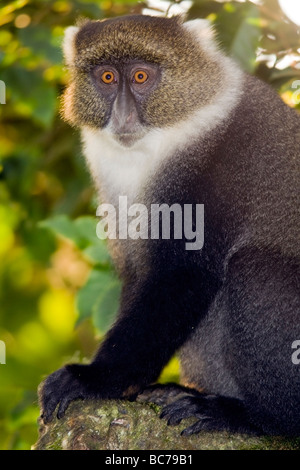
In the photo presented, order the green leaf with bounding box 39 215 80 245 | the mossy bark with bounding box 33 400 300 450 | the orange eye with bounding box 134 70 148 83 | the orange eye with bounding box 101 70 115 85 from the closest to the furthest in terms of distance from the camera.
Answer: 1. the mossy bark with bounding box 33 400 300 450
2. the orange eye with bounding box 134 70 148 83
3. the orange eye with bounding box 101 70 115 85
4. the green leaf with bounding box 39 215 80 245

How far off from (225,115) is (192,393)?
7.65 feet

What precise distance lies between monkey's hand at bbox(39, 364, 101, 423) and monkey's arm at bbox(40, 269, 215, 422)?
2cm

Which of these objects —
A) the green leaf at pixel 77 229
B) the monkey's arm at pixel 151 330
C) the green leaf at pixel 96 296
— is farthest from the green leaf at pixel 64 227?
the monkey's arm at pixel 151 330

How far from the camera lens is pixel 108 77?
21.1ft

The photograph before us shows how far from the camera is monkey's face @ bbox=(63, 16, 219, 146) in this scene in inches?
245

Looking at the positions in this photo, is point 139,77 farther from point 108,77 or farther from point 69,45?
point 69,45

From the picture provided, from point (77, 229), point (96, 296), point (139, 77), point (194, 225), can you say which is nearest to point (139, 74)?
point (139, 77)

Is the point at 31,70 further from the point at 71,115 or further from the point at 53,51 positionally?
the point at 71,115

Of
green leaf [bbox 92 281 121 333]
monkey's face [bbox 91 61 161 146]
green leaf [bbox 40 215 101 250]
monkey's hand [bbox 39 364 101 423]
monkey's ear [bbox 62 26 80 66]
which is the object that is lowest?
monkey's hand [bbox 39 364 101 423]

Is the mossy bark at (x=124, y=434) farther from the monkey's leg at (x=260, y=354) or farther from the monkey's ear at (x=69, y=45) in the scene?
the monkey's ear at (x=69, y=45)

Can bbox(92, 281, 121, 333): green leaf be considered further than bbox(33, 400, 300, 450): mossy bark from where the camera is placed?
Yes

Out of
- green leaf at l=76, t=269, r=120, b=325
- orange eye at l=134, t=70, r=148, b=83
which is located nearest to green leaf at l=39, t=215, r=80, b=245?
green leaf at l=76, t=269, r=120, b=325

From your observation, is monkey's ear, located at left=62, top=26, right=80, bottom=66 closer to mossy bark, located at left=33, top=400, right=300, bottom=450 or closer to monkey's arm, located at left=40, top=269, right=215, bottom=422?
monkey's arm, located at left=40, top=269, right=215, bottom=422

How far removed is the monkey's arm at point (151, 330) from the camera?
5758 millimetres
